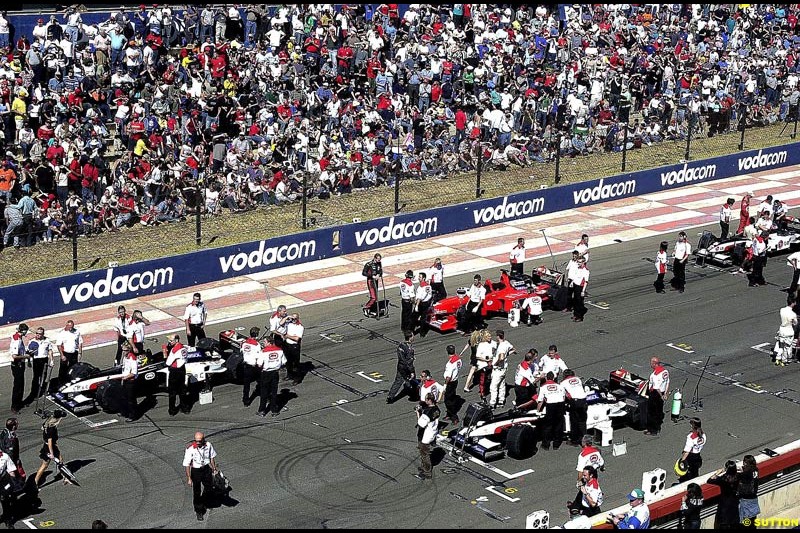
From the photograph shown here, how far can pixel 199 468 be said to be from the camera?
18359mm

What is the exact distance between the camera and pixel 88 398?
22484 mm

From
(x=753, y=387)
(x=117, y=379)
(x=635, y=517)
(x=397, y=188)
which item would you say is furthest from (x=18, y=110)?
(x=635, y=517)

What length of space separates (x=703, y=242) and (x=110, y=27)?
18.2 m

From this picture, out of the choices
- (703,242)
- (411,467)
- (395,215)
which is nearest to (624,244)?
(703,242)

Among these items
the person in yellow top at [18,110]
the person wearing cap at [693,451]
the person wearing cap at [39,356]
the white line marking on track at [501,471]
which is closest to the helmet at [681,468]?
Result: the person wearing cap at [693,451]

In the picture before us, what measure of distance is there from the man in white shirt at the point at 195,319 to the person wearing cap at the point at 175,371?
2444mm

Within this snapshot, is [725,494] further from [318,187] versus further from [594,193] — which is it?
[594,193]

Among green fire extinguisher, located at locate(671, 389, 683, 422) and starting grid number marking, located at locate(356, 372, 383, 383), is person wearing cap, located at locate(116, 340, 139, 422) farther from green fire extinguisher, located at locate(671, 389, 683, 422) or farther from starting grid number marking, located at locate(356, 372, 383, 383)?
green fire extinguisher, located at locate(671, 389, 683, 422)

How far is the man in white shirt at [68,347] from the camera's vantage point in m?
23.4

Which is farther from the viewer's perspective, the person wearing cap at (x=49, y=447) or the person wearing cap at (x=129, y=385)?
the person wearing cap at (x=129, y=385)

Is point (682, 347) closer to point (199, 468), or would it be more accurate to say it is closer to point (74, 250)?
point (199, 468)

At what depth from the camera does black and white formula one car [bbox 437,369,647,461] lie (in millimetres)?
20703

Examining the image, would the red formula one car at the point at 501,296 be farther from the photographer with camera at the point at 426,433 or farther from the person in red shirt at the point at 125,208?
the person in red shirt at the point at 125,208

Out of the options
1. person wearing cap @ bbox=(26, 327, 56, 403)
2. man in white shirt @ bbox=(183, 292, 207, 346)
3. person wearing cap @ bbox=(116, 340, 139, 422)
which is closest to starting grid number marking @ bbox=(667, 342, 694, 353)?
man in white shirt @ bbox=(183, 292, 207, 346)
